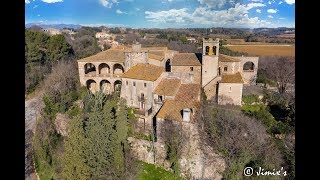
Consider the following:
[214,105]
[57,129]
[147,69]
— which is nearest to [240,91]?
[214,105]

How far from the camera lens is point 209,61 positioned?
65.5 feet

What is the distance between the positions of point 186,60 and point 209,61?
1846mm

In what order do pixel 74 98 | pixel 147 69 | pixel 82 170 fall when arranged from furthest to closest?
pixel 74 98 < pixel 147 69 < pixel 82 170

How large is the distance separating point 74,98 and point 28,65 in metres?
6.85

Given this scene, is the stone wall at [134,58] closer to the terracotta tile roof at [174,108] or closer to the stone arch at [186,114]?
the terracotta tile roof at [174,108]

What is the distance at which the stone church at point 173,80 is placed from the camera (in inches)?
686

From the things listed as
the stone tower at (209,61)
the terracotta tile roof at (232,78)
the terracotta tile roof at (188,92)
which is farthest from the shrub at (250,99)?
the terracotta tile roof at (188,92)

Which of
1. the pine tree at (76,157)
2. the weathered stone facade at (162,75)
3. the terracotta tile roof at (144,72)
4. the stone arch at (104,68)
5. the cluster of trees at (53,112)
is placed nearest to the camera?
the pine tree at (76,157)

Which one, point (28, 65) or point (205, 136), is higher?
point (28, 65)

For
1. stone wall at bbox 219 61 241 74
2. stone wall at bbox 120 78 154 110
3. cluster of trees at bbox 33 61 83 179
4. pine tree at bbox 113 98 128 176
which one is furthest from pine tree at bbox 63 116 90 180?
stone wall at bbox 219 61 241 74

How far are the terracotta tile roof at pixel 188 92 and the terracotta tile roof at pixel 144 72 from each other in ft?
6.26

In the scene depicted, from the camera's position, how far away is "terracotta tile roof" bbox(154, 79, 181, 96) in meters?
17.8
